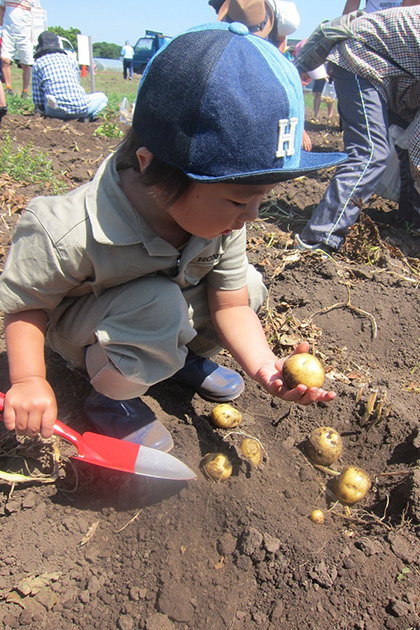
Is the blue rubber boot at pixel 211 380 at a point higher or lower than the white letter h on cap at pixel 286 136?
lower

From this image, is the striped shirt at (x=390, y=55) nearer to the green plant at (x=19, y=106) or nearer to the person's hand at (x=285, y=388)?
the person's hand at (x=285, y=388)

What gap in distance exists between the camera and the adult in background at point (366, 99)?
3.36 meters

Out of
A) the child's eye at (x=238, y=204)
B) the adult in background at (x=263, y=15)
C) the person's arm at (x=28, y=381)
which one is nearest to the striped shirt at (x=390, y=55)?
the adult in background at (x=263, y=15)

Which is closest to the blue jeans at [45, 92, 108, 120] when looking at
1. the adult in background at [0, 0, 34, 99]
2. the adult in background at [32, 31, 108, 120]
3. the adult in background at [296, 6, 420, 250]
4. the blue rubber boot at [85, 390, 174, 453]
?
the adult in background at [32, 31, 108, 120]

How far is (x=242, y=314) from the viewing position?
80.0 inches

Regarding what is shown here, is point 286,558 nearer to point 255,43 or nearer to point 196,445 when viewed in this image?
point 196,445

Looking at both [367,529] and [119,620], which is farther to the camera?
[367,529]

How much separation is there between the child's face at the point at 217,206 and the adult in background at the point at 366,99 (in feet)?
6.77

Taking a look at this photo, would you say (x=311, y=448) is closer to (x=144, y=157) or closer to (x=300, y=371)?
(x=300, y=371)

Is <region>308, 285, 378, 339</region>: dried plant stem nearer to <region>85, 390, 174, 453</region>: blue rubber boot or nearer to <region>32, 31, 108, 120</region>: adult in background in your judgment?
<region>85, 390, 174, 453</region>: blue rubber boot

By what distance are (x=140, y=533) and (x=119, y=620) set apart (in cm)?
27

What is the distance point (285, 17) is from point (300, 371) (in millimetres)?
4915

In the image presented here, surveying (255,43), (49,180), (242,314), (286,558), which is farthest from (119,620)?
(49,180)

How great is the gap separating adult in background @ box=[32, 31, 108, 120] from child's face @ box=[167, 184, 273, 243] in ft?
19.6
